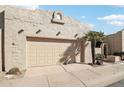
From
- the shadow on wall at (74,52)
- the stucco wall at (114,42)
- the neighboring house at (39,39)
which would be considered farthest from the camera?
the stucco wall at (114,42)

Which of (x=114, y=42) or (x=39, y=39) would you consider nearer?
(x=39, y=39)

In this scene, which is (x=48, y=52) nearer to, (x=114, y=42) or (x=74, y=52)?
(x=74, y=52)

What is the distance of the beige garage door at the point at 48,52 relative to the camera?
559 inches

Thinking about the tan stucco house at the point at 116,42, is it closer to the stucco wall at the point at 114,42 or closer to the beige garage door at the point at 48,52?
the stucco wall at the point at 114,42

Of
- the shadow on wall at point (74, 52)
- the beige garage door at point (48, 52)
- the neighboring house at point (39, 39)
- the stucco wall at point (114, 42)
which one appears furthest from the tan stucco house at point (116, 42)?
the beige garage door at point (48, 52)

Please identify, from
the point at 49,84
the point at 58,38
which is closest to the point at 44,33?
the point at 58,38

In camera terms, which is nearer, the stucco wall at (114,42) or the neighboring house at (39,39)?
the neighboring house at (39,39)

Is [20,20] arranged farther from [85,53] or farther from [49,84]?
[85,53]

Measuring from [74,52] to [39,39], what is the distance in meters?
4.14

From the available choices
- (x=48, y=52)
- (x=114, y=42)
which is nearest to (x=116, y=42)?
(x=114, y=42)

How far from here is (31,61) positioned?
1419 centimetres

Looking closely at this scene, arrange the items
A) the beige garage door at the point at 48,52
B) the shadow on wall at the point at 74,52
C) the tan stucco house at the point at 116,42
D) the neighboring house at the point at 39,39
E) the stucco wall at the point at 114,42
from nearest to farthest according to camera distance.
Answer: the neighboring house at the point at 39,39 < the beige garage door at the point at 48,52 < the shadow on wall at the point at 74,52 < the tan stucco house at the point at 116,42 < the stucco wall at the point at 114,42

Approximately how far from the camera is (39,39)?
1473 centimetres

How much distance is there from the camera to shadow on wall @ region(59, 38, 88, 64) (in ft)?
54.7
